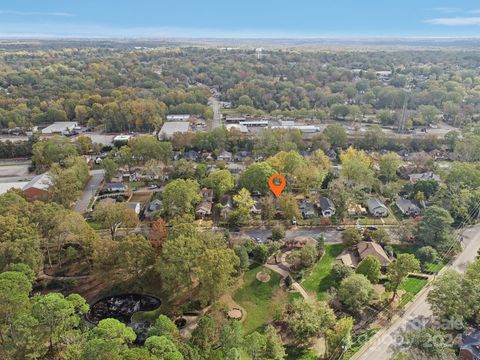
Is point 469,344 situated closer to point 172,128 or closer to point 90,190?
point 90,190

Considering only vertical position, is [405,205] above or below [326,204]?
below

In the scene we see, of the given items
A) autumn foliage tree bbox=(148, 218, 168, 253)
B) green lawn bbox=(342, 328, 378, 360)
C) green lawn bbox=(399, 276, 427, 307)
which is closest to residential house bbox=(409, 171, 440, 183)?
green lawn bbox=(399, 276, 427, 307)

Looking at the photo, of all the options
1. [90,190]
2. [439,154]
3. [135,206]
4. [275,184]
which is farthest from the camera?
[439,154]

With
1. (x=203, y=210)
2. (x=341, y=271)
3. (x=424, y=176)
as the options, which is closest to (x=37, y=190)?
(x=203, y=210)

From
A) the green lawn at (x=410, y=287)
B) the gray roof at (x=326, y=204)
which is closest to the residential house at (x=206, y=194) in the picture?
the gray roof at (x=326, y=204)

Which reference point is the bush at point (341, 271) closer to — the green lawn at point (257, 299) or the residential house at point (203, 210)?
the green lawn at point (257, 299)

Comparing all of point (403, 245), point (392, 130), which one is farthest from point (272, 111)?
point (403, 245)
